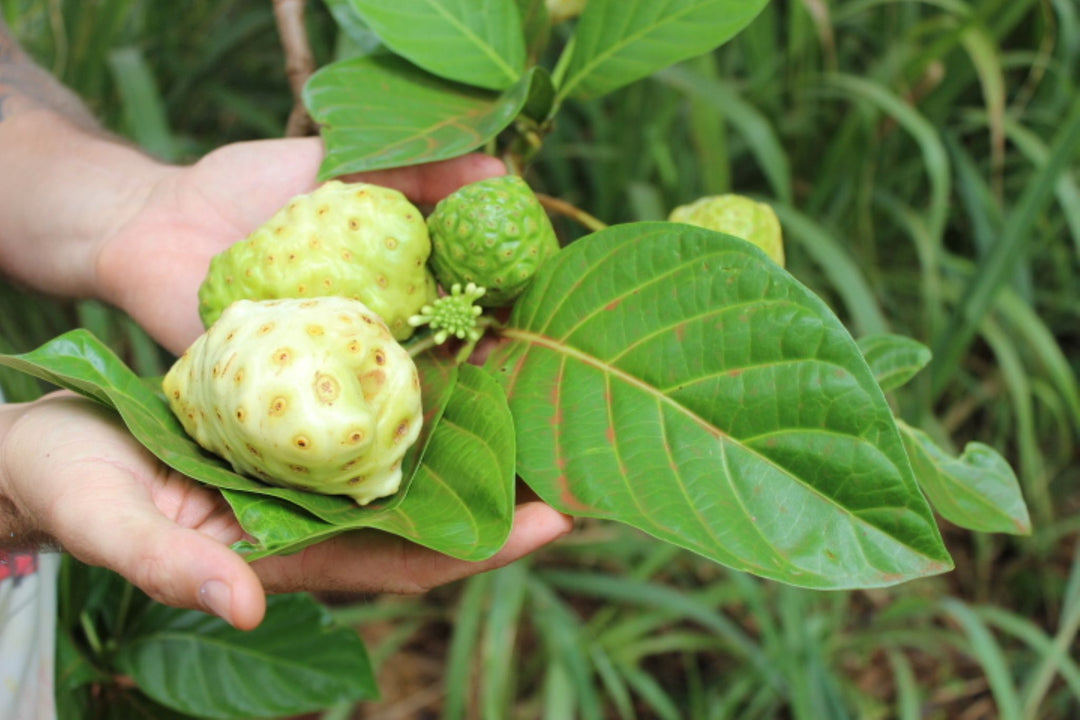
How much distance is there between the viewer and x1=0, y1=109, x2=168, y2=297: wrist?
3.85 feet

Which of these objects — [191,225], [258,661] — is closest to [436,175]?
[191,225]

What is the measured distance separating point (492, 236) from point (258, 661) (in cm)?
56

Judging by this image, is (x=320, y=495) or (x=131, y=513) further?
(x=320, y=495)

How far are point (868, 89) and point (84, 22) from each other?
1486 millimetres

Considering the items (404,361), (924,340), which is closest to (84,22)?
(404,361)

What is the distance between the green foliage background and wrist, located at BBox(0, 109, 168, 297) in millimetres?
389

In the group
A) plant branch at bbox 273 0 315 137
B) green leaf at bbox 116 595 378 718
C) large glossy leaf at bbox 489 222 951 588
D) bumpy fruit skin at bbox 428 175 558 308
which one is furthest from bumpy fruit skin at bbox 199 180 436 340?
green leaf at bbox 116 595 378 718

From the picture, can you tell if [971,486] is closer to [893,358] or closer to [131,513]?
[893,358]

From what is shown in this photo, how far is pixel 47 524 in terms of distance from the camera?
693 mm

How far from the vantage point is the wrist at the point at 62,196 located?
3.85ft

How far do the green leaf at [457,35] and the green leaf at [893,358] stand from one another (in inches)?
18.0

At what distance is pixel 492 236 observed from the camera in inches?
31.8

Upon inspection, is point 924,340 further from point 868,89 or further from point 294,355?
point 294,355

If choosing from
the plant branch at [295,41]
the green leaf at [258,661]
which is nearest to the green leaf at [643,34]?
the plant branch at [295,41]
